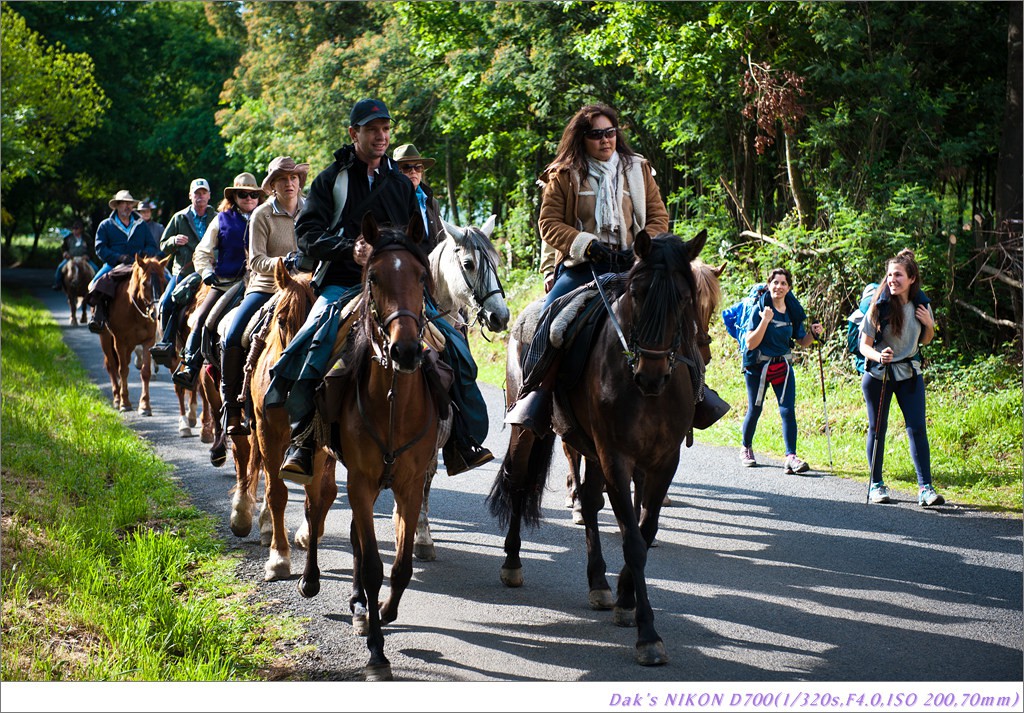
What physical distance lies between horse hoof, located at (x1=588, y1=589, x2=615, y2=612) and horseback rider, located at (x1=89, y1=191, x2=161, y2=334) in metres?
12.2

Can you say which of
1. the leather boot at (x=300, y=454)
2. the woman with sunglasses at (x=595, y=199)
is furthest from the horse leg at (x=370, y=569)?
the woman with sunglasses at (x=595, y=199)

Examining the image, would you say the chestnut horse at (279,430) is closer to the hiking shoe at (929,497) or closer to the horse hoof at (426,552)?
the horse hoof at (426,552)

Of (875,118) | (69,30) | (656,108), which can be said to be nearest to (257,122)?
(69,30)

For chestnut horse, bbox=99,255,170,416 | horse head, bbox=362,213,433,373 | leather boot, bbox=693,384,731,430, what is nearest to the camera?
horse head, bbox=362,213,433,373

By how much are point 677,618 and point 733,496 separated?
3.86 m

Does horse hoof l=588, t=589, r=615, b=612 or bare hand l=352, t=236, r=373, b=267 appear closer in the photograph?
bare hand l=352, t=236, r=373, b=267

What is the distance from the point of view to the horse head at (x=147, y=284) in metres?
15.8

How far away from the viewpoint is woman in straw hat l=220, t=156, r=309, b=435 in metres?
8.73

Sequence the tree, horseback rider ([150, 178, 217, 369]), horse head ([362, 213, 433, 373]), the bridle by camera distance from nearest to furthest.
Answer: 1. horse head ([362, 213, 433, 373])
2. the bridle
3. horseback rider ([150, 178, 217, 369])
4. the tree

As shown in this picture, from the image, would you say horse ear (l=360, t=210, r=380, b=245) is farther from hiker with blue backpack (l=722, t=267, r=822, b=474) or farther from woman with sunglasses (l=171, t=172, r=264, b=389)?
hiker with blue backpack (l=722, t=267, r=822, b=474)

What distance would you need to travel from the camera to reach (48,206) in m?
55.5

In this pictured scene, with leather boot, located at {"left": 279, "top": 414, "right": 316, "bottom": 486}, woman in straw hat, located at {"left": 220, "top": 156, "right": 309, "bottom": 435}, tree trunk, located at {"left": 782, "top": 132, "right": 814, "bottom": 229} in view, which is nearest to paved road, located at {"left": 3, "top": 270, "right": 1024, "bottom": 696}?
leather boot, located at {"left": 279, "top": 414, "right": 316, "bottom": 486}

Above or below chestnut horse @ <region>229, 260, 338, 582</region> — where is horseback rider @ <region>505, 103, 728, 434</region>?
above

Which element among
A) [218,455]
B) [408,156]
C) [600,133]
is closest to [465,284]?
[600,133]
